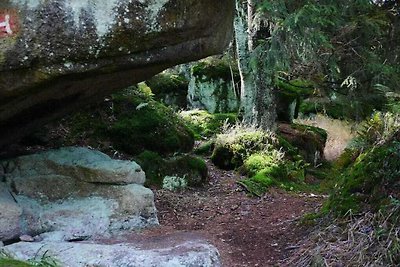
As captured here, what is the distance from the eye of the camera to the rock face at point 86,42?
459cm

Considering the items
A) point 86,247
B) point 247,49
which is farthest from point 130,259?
point 247,49

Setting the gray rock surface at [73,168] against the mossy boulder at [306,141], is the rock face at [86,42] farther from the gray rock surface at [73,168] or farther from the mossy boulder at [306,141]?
the mossy boulder at [306,141]

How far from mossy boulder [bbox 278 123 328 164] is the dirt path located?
3095 millimetres

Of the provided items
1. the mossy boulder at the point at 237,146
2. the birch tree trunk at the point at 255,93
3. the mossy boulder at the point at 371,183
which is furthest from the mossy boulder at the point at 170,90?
the mossy boulder at the point at 371,183

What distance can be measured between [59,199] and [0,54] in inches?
89.2

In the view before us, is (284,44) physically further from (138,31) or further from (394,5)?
(138,31)

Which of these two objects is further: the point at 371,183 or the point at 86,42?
the point at 371,183

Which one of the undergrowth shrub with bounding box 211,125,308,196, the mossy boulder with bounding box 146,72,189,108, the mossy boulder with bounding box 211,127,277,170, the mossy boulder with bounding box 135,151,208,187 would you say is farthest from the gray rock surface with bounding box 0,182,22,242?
the mossy boulder with bounding box 146,72,189,108

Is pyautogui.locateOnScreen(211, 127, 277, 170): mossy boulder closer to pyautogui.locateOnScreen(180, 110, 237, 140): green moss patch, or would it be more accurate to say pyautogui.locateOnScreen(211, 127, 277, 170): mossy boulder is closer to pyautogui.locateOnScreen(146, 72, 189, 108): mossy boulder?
pyautogui.locateOnScreen(180, 110, 237, 140): green moss patch

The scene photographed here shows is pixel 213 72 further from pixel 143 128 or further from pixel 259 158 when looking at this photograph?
pixel 143 128

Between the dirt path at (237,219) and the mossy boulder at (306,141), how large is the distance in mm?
3095

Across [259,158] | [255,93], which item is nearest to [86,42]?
[259,158]

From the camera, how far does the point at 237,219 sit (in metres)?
7.41

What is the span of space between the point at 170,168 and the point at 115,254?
12.1 feet
